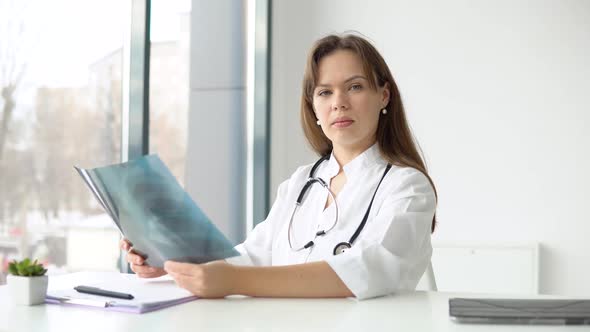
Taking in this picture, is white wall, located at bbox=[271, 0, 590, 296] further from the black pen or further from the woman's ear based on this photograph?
the black pen

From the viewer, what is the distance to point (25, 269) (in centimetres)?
132

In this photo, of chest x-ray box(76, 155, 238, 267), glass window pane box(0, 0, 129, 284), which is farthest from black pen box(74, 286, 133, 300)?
glass window pane box(0, 0, 129, 284)

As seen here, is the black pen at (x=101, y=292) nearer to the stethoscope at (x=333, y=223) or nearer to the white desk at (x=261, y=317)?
the white desk at (x=261, y=317)

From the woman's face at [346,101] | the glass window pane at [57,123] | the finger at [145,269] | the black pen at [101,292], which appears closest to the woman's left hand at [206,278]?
the black pen at [101,292]

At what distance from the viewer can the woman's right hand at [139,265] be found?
1.55 metres

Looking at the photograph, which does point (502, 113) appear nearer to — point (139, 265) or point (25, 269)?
point (139, 265)

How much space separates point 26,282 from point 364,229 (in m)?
0.76

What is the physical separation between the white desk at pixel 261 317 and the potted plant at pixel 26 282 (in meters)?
0.02

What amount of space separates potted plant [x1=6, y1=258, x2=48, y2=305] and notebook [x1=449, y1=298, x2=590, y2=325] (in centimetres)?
74

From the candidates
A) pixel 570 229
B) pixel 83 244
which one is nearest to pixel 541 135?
pixel 570 229

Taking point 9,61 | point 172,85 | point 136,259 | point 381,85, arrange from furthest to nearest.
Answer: point 172,85 → point 9,61 → point 381,85 → point 136,259

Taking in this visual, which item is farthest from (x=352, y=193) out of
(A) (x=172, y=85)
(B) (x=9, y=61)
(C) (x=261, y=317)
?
(A) (x=172, y=85)

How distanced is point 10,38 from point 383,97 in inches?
53.9

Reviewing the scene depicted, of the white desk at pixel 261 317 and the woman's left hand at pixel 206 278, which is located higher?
the woman's left hand at pixel 206 278
